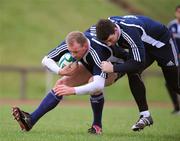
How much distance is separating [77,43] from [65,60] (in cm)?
54

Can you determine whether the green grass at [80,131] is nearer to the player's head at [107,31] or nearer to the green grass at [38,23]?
the player's head at [107,31]

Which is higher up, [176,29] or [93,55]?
[176,29]

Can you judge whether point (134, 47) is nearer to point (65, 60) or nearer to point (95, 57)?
point (95, 57)

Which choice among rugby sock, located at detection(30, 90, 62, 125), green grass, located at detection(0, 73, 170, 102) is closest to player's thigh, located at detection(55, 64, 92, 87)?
rugby sock, located at detection(30, 90, 62, 125)

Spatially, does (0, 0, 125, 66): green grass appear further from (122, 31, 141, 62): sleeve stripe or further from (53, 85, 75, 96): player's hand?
(53, 85, 75, 96): player's hand

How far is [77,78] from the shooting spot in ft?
30.7

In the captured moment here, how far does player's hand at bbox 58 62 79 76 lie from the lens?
892 cm

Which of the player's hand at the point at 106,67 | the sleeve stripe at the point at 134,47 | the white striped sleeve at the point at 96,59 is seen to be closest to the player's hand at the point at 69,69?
the white striped sleeve at the point at 96,59

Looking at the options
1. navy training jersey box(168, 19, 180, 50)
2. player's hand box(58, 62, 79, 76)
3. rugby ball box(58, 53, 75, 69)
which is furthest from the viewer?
navy training jersey box(168, 19, 180, 50)

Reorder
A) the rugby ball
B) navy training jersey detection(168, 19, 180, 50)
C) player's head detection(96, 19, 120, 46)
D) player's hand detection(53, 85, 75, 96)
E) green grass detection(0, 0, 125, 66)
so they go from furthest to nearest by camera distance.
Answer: green grass detection(0, 0, 125, 66)
navy training jersey detection(168, 19, 180, 50)
the rugby ball
player's head detection(96, 19, 120, 46)
player's hand detection(53, 85, 75, 96)

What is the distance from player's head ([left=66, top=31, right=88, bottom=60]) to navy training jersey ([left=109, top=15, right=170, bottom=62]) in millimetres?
→ 606

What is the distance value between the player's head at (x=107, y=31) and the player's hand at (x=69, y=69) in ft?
1.78

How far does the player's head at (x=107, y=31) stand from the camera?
8.63 metres

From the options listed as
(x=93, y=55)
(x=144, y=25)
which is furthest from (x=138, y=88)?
(x=93, y=55)
